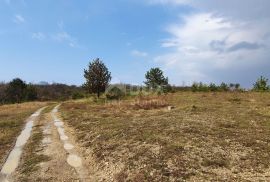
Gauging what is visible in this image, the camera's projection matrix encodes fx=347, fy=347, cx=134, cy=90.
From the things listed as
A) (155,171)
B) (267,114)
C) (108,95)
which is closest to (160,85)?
(108,95)

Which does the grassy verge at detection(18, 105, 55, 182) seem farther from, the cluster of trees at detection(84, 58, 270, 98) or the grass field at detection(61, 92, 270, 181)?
the cluster of trees at detection(84, 58, 270, 98)

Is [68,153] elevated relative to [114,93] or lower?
lower

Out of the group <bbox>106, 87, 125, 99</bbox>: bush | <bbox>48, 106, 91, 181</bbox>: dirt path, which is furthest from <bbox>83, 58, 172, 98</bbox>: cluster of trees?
<bbox>48, 106, 91, 181</bbox>: dirt path

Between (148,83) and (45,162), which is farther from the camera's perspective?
(148,83)

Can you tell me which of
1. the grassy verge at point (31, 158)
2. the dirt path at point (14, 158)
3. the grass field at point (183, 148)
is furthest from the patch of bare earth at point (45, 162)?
the grass field at point (183, 148)

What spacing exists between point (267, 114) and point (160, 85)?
45011 millimetres

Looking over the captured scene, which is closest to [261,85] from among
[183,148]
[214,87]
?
[214,87]

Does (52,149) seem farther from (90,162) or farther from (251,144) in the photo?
(251,144)

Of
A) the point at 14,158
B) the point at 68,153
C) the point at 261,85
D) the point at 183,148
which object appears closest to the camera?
the point at 183,148

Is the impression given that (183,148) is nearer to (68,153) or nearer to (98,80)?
(68,153)

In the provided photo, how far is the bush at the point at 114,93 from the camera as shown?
58.9 metres

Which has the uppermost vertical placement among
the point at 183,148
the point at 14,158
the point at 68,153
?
the point at 183,148

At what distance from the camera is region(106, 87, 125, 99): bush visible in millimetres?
58938

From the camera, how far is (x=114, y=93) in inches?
2431
